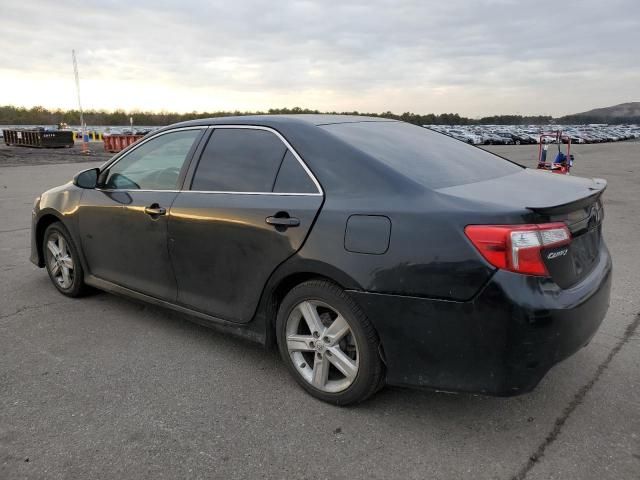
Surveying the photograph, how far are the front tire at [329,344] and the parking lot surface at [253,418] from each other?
14 centimetres

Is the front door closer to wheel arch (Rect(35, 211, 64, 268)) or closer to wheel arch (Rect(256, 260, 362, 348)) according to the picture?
wheel arch (Rect(35, 211, 64, 268))

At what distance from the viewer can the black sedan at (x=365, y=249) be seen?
2412mm

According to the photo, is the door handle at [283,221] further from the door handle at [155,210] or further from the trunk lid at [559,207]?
the door handle at [155,210]

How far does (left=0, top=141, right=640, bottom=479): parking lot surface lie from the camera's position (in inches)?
97.0

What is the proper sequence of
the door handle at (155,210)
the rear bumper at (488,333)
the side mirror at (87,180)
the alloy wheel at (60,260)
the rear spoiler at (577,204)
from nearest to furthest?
the rear bumper at (488,333) < the rear spoiler at (577,204) < the door handle at (155,210) < the side mirror at (87,180) < the alloy wheel at (60,260)

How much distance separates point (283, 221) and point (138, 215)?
1.42 m

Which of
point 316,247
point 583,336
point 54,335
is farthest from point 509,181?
A: point 54,335

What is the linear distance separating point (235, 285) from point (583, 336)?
1955 mm

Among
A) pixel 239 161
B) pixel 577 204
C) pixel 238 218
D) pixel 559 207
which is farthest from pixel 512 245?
pixel 239 161

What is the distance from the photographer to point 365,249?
8.69ft

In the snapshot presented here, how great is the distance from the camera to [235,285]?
130 inches

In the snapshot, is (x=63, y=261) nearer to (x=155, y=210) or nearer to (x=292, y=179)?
(x=155, y=210)

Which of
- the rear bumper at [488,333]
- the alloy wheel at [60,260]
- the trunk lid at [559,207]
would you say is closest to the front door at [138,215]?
the alloy wheel at [60,260]

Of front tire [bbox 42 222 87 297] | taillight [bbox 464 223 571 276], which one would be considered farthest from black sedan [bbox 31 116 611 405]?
front tire [bbox 42 222 87 297]
